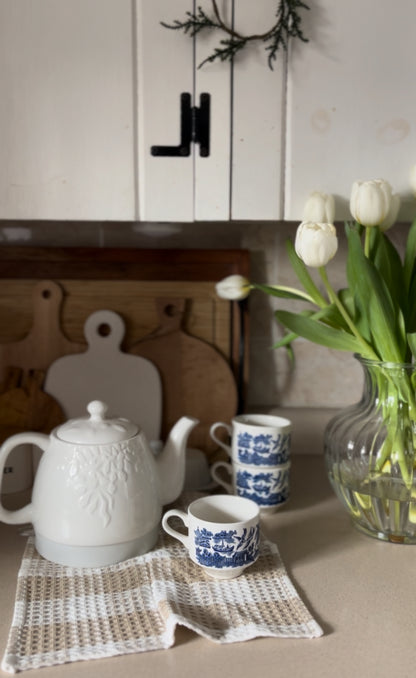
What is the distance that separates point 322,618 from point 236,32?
80cm

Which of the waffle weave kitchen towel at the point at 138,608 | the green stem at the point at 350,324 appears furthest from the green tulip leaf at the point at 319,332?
the waffle weave kitchen towel at the point at 138,608

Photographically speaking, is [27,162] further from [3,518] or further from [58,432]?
[3,518]

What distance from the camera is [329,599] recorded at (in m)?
0.86

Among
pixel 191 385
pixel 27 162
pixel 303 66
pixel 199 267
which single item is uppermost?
pixel 303 66

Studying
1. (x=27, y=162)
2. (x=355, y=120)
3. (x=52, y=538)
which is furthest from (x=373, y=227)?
(x=52, y=538)

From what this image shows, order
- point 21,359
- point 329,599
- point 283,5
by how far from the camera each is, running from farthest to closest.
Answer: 1. point 21,359
2. point 283,5
3. point 329,599

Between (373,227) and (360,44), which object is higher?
(360,44)

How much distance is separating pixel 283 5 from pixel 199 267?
0.50m

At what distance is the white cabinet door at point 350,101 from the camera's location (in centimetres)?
98

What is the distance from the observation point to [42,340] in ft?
4.21

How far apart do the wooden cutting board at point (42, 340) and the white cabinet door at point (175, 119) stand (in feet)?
1.14

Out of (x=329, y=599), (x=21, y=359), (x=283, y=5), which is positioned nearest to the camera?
(x=329, y=599)

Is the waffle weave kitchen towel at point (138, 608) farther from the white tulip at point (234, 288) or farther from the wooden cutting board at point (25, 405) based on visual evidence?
the white tulip at point (234, 288)

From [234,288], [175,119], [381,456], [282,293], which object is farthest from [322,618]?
[175,119]
